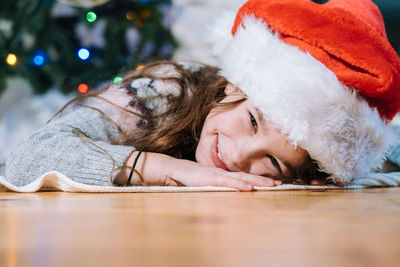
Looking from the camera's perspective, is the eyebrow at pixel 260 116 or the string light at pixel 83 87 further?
the string light at pixel 83 87

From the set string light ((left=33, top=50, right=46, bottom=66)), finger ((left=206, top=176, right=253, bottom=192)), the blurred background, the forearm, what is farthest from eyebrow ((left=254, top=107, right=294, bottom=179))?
string light ((left=33, top=50, right=46, bottom=66))

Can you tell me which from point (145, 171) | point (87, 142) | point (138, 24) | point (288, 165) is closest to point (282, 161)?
point (288, 165)

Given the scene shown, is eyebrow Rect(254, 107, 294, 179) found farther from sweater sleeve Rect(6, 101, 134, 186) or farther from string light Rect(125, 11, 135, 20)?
string light Rect(125, 11, 135, 20)

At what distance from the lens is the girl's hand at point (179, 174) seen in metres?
0.90

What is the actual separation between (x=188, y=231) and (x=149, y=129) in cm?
77

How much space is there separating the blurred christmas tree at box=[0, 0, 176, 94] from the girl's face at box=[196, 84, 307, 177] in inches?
51.8

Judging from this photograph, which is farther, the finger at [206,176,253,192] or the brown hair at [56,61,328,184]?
the brown hair at [56,61,328,184]

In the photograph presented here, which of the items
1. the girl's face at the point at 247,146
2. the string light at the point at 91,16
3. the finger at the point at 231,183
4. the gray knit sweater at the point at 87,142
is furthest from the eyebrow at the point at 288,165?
the string light at the point at 91,16

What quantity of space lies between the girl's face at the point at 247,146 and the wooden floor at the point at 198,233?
0.92 feet

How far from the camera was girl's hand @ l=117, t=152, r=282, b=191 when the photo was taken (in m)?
0.90

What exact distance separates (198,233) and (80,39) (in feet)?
7.00

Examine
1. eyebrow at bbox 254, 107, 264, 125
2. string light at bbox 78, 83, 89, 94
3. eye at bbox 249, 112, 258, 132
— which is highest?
eyebrow at bbox 254, 107, 264, 125

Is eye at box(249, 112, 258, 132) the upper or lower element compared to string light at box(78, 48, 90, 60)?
upper

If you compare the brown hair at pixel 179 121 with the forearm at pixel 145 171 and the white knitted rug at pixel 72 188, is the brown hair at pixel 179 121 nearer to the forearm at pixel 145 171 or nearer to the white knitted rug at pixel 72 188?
the forearm at pixel 145 171
